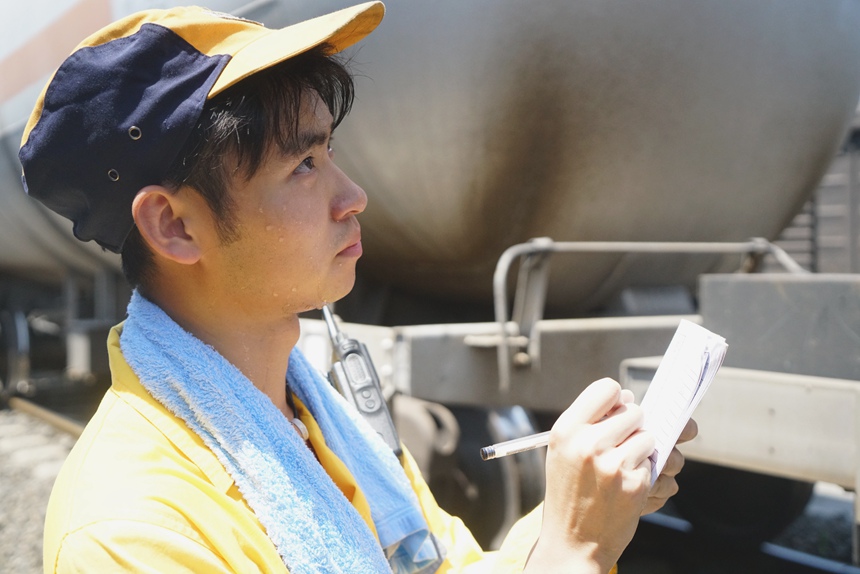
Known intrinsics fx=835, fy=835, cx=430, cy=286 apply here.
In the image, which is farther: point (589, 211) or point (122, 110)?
point (589, 211)

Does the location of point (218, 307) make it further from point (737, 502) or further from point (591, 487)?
point (737, 502)

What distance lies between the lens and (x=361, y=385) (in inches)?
57.7

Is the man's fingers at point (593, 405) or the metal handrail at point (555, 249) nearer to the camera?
the man's fingers at point (593, 405)

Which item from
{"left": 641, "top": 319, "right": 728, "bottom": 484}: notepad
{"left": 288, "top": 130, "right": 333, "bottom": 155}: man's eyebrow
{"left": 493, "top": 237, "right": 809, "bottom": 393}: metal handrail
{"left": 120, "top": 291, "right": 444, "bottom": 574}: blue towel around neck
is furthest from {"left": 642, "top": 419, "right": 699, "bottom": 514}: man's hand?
{"left": 493, "top": 237, "right": 809, "bottom": 393}: metal handrail

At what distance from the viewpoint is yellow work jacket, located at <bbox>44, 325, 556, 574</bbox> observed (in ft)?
2.41

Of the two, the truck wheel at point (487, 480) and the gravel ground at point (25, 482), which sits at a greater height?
the truck wheel at point (487, 480)

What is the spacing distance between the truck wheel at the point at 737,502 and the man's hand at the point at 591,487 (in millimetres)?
2712

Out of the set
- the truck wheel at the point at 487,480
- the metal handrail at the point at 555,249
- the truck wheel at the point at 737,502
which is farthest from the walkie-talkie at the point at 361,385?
the truck wheel at the point at 737,502

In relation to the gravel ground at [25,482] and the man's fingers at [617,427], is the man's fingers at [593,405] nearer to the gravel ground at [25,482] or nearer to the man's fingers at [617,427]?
the man's fingers at [617,427]

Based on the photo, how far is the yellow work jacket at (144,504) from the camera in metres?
0.73

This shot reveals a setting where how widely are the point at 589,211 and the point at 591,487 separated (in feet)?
5.46

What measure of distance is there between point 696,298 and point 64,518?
8.77ft

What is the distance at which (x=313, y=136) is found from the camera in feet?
3.20

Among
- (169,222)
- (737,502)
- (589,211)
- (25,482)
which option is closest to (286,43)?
(169,222)
